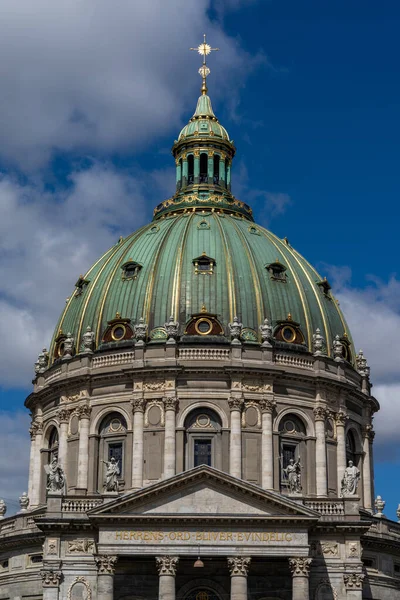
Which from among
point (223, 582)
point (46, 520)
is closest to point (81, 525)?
point (46, 520)

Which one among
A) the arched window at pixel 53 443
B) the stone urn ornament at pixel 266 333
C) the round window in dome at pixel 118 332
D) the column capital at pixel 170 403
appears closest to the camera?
the column capital at pixel 170 403

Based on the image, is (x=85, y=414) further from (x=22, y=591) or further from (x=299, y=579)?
(x=299, y=579)

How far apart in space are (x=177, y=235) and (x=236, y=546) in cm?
2651

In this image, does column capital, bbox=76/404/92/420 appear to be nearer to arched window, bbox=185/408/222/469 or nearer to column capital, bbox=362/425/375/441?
arched window, bbox=185/408/222/469

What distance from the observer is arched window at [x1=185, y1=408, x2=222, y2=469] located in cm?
7762

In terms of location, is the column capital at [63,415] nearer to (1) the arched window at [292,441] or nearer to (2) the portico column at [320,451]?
(1) the arched window at [292,441]

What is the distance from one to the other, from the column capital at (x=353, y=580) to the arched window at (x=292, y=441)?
10554 mm

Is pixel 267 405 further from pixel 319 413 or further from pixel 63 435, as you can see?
pixel 63 435

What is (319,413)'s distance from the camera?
8031 cm

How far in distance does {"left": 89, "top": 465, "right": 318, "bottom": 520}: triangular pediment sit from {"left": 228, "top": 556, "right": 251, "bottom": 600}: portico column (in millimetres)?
2290

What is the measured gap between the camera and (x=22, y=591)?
2975 inches

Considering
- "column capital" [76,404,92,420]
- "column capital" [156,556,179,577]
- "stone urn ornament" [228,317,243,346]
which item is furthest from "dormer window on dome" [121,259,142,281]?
"column capital" [156,556,179,577]

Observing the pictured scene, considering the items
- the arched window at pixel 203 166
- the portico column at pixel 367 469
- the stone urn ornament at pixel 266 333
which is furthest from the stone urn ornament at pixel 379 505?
the arched window at pixel 203 166

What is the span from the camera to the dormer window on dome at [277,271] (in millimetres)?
84250
